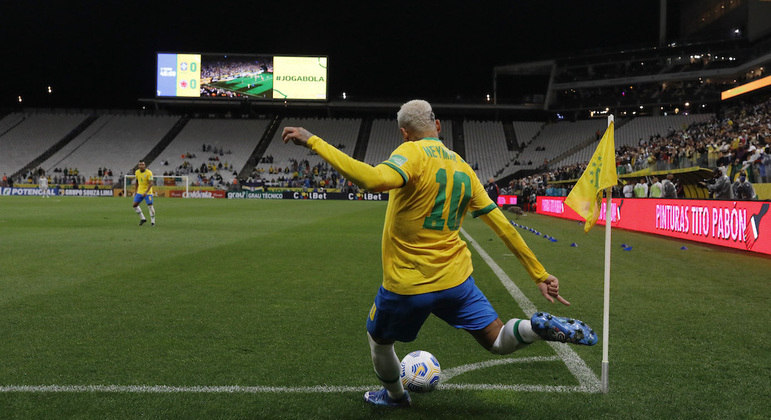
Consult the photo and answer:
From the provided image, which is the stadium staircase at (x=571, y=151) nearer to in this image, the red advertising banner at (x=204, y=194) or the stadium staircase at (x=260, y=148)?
the stadium staircase at (x=260, y=148)

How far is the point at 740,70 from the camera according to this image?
50.5m

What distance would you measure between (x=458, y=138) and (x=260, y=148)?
72.0ft

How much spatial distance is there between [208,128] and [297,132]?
68396 mm

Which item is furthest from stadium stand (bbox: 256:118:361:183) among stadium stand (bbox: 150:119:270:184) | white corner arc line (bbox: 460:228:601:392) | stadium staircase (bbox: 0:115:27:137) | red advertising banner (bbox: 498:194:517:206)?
white corner arc line (bbox: 460:228:601:392)

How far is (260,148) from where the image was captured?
63719 mm

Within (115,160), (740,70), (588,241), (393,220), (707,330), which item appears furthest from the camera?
(115,160)

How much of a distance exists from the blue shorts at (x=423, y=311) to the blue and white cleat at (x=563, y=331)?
1.27ft

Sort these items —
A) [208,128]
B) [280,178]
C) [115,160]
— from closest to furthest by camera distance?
[280,178]
[115,160]
[208,128]

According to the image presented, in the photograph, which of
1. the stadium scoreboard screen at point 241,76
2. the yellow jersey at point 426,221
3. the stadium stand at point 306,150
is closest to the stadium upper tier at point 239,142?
the stadium stand at point 306,150

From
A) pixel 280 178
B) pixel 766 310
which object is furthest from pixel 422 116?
pixel 280 178

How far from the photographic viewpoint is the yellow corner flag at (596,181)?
4.14 m

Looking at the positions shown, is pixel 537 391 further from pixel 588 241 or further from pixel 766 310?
Answer: pixel 588 241

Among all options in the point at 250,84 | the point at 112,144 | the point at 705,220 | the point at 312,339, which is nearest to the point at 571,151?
the point at 250,84

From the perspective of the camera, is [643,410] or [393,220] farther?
[643,410]
